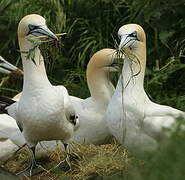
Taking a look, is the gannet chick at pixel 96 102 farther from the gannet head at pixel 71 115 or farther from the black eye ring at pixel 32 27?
the black eye ring at pixel 32 27

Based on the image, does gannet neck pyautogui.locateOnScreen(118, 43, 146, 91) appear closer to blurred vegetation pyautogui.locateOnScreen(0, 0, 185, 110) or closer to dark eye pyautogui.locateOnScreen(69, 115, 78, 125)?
dark eye pyautogui.locateOnScreen(69, 115, 78, 125)

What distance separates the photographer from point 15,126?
344 inches

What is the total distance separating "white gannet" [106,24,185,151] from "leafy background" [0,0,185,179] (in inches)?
64.0

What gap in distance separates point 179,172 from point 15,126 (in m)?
4.53

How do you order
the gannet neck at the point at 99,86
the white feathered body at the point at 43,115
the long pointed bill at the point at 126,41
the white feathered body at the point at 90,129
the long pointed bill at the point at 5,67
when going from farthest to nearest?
the long pointed bill at the point at 5,67 → the gannet neck at the point at 99,86 → the white feathered body at the point at 90,129 → the long pointed bill at the point at 126,41 → the white feathered body at the point at 43,115

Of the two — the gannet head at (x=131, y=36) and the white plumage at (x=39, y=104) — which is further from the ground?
the gannet head at (x=131, y=36)

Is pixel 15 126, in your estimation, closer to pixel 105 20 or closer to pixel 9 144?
pixel 9 144

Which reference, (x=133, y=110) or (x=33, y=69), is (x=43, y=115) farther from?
(x=133, y=110)

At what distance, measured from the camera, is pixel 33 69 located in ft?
25.8

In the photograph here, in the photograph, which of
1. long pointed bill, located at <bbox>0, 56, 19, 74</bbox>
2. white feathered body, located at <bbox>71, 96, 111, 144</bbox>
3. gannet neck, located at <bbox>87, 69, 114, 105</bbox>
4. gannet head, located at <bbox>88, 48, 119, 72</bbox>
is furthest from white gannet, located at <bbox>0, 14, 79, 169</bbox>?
long pointed bill, located at <bbox>0, 56, 19, 74</bbox>

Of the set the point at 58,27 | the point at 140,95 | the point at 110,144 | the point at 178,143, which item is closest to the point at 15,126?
the point at 110,144

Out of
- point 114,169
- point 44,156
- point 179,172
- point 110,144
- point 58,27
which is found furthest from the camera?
point 58,27

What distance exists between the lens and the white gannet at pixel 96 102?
9.03 m

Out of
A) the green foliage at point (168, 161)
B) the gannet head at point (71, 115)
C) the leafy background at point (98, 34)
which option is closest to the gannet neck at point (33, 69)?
the gannet head at point (71, 115)
